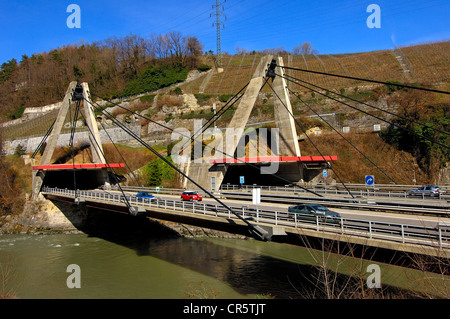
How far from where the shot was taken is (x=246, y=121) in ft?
96.8

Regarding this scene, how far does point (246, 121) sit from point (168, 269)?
15.8 m

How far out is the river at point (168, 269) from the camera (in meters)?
15.9

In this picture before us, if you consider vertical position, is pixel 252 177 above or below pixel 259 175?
below

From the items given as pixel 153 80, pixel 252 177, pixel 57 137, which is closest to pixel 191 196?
pixel 252 177

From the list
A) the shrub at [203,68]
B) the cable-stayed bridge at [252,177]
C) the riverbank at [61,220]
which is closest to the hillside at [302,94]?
the shrub at [203,68]

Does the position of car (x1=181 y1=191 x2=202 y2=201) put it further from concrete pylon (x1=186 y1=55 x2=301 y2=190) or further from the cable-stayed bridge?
concrete pylon (x1=186 y1=55 x2=301 y2=190)

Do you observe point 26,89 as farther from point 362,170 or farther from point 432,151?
point 432,151

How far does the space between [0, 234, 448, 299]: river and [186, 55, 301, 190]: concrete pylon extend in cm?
623

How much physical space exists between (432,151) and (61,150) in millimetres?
52935

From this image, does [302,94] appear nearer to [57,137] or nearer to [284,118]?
[284,118]

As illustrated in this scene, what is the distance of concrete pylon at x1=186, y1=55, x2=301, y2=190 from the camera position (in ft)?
94.7

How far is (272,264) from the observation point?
19.7m

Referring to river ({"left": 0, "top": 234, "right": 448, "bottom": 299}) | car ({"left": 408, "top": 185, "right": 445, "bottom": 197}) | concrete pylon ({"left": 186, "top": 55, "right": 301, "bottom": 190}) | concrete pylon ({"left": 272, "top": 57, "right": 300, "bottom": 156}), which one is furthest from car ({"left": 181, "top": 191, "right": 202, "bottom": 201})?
car ({"left": 408, "top": 185, "right": 445, "bottom": 197})

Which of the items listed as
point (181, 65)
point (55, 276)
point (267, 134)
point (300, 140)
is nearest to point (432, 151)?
point (300, 140)
